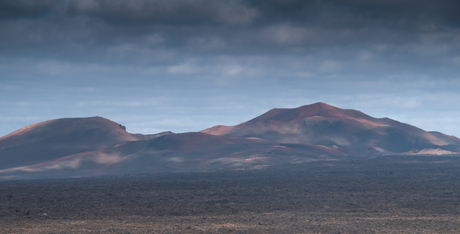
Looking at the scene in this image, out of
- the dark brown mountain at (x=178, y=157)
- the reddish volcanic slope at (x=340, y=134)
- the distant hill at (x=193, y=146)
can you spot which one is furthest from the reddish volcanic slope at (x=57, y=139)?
the reddish volcanic slope at (x=340, y=134)

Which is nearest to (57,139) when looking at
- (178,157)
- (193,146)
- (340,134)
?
(193,146)

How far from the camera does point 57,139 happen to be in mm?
158750

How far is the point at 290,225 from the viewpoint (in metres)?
21.8

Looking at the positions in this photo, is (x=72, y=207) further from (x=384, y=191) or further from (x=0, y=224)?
(x=384, y=191)

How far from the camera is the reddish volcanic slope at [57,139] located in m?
143

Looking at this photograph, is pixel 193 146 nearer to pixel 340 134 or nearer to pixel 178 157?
pixel 178 157

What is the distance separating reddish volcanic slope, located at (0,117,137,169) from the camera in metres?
143

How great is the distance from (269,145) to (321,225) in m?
114

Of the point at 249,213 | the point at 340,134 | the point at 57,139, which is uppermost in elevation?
the point at 57,139

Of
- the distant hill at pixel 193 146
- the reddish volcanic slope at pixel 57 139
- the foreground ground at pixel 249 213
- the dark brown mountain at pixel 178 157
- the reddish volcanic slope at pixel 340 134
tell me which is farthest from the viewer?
the reddish volcanic slope at pixel 340 134

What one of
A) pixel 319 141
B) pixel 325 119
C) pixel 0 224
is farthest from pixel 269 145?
pixel 0 224

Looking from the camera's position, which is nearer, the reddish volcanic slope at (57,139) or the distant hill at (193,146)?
the distant hill at (193,146)

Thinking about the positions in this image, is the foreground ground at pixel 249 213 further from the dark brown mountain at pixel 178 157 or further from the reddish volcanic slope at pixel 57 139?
the reddish volcanic slope at pixel 57 139

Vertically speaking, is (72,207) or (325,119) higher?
(325,119)
